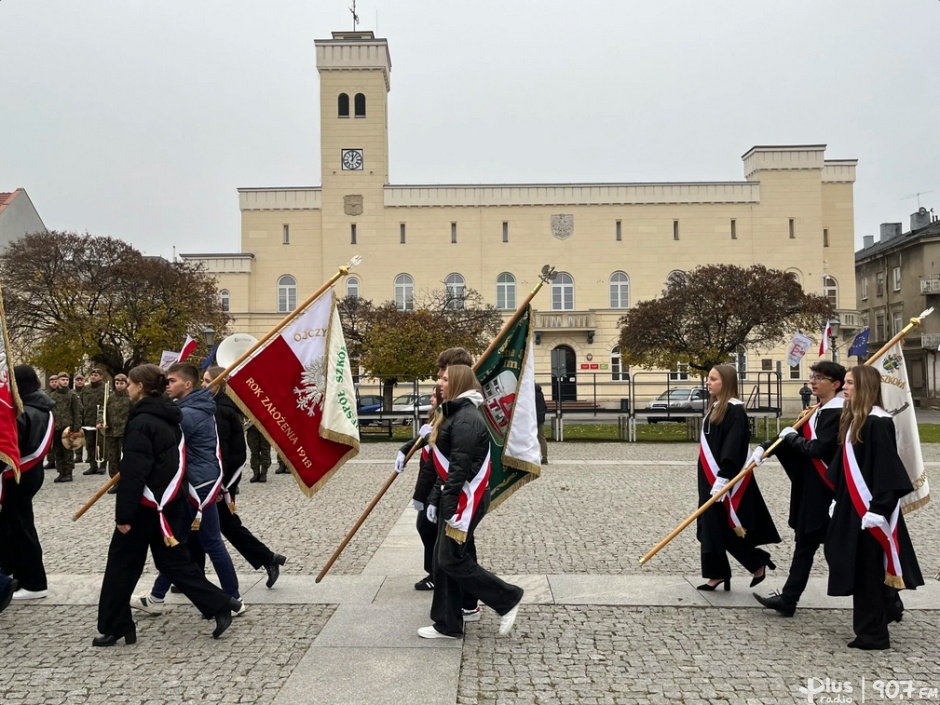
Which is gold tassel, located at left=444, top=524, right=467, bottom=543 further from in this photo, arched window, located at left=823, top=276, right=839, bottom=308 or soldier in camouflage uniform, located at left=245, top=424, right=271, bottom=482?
arched window, located at left=823, top=276, right=839, bottom=308

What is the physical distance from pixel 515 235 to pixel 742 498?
50.8 meters

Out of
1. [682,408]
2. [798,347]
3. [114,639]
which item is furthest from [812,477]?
[682,408]

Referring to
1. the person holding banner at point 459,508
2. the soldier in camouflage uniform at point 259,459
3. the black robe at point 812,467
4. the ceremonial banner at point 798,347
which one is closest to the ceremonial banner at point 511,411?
the person holding banner at point 459,508

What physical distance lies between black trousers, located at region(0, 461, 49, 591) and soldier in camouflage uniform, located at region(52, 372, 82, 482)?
8.52 m

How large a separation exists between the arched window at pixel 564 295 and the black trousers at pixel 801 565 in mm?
50450

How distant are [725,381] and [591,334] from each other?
48.6m

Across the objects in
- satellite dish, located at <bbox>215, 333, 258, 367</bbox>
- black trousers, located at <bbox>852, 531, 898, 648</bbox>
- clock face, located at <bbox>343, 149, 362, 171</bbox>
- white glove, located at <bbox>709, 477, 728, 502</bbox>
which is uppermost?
clock face, located at <bbox>343, 149, 362, 171</bbox>

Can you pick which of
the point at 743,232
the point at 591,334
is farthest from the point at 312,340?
the point at 743,232

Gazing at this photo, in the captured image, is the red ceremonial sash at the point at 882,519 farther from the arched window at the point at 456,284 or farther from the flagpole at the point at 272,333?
the arched window at the point at 456,284

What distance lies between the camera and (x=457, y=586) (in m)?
6.03

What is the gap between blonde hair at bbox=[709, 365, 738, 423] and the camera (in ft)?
22.8

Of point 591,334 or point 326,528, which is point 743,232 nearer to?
point 591,334

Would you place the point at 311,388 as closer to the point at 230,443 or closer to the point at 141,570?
the point at 230,443

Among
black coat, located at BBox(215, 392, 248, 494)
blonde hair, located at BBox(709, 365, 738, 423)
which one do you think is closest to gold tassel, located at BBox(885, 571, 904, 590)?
blonde hair, located at BBox(709, 365, 738, 423)
